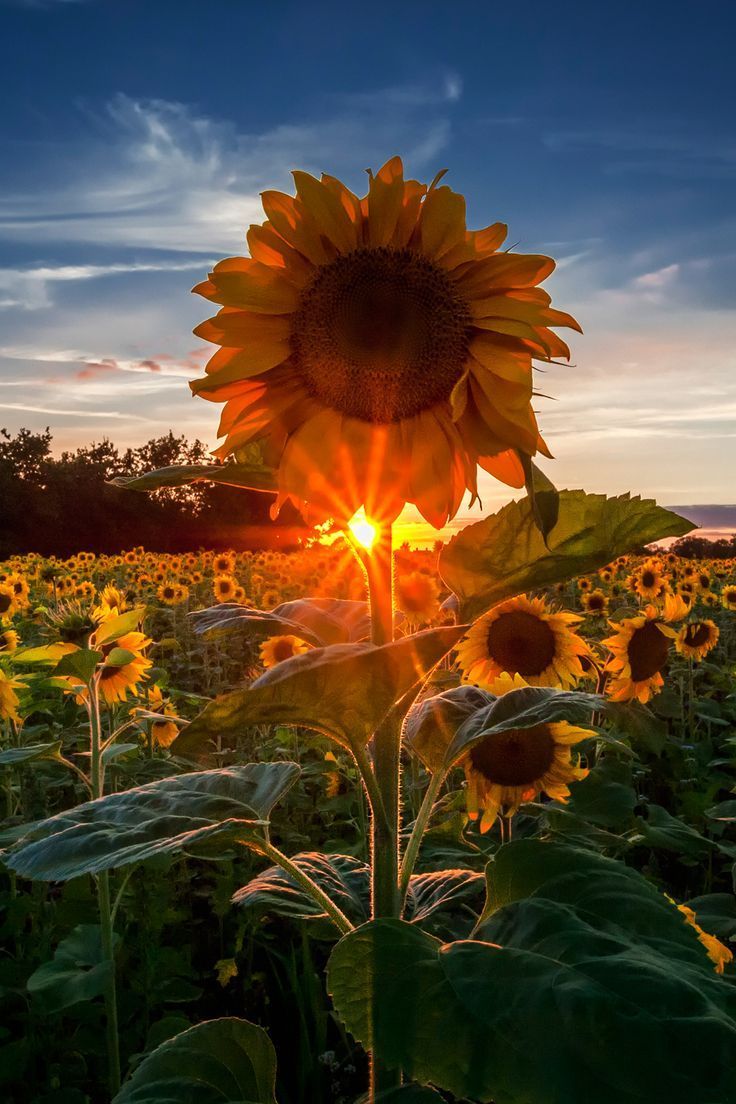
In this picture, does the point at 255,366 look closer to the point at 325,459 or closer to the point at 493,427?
the point at 325,459

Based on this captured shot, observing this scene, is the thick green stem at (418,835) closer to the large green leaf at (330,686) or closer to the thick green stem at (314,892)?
the thick green stem at (314,892)

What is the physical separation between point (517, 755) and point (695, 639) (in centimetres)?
502

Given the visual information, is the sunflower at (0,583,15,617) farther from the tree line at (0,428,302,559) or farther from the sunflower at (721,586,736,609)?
the tree line at (0,428,302,559)

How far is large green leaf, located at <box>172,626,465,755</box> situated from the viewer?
3.22ft

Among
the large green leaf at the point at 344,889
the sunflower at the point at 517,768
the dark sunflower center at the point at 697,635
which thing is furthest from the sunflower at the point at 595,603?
the large green leaf at the point at 344,889

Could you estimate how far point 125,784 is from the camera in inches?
197

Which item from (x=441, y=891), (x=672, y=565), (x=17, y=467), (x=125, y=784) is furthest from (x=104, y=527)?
(x=441, y=891)

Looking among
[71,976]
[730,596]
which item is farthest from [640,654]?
[730,596]

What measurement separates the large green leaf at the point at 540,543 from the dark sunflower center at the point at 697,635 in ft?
19.6

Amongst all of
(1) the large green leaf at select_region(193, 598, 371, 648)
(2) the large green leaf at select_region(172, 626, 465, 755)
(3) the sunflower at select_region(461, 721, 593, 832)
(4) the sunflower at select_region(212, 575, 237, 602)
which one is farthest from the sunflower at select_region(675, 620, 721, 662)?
(2) the large green leaf at select_region(172, 626, 465, 755)

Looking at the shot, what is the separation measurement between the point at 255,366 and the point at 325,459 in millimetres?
158

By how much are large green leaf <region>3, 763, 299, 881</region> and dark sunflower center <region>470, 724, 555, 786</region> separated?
3.86ft

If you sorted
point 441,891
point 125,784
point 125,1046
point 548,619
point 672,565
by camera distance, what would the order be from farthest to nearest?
point 672,565
point 125,784
point 548,619
point 125,1046
point 441,891

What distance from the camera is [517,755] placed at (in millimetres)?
2498
